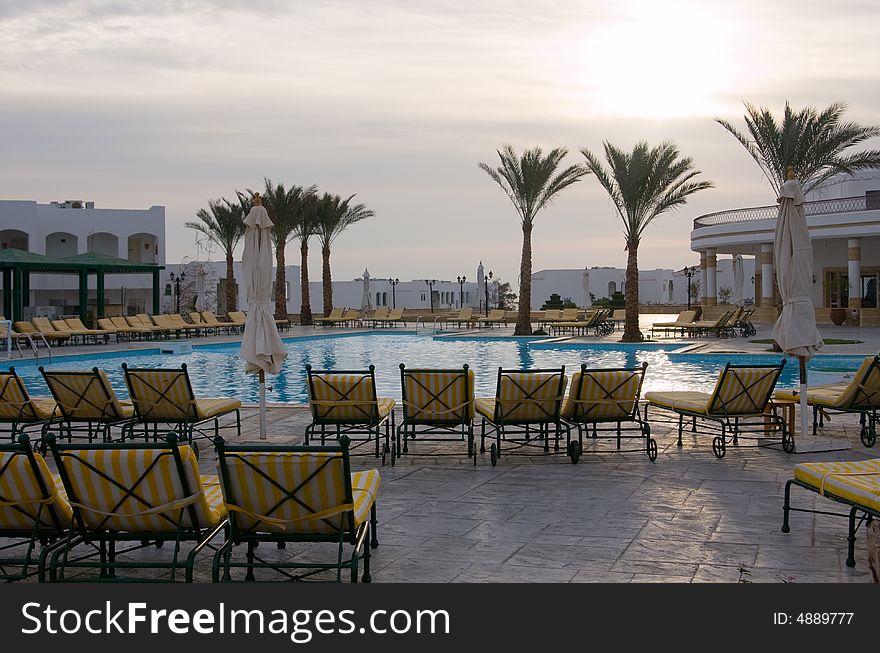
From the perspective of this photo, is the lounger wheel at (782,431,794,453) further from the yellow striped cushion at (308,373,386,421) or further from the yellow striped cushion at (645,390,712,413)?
the yellow striped cushion at (308,373,386,421)

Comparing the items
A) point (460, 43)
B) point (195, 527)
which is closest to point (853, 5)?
point (460, 43)

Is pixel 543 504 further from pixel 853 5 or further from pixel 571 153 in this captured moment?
pixel 571 153

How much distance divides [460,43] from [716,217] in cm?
2973

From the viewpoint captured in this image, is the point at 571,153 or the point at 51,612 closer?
the point at 51,612

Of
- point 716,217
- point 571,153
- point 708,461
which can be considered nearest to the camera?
point 708,461

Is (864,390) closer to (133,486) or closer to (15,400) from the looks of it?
(133,486)

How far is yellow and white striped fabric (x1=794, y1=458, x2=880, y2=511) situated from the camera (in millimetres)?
4715

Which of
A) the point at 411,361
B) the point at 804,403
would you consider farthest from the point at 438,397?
the point at 411,361

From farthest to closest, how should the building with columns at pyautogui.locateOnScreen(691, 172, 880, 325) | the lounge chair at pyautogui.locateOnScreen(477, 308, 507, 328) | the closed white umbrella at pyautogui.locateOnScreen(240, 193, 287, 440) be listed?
the lounge chair at pyautogui.locateOnScreen(477, 308, 507, 328) → the building with columns at pyautogui.locateOnScreen(691, 172, 880, 325) → the closed white umbrella at pyautogui.locateOnScreen(240, 193, 287, 440)

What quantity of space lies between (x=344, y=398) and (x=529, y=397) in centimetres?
170

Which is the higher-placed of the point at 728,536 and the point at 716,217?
the point at 716,217

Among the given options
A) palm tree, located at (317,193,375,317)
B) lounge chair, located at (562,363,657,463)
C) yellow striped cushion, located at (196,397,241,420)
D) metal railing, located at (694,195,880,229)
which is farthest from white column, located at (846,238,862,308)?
yellow striped cushion, located at (196,397,241,420)

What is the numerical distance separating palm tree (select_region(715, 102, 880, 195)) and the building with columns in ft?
40.2

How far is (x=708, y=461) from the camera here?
800cm
